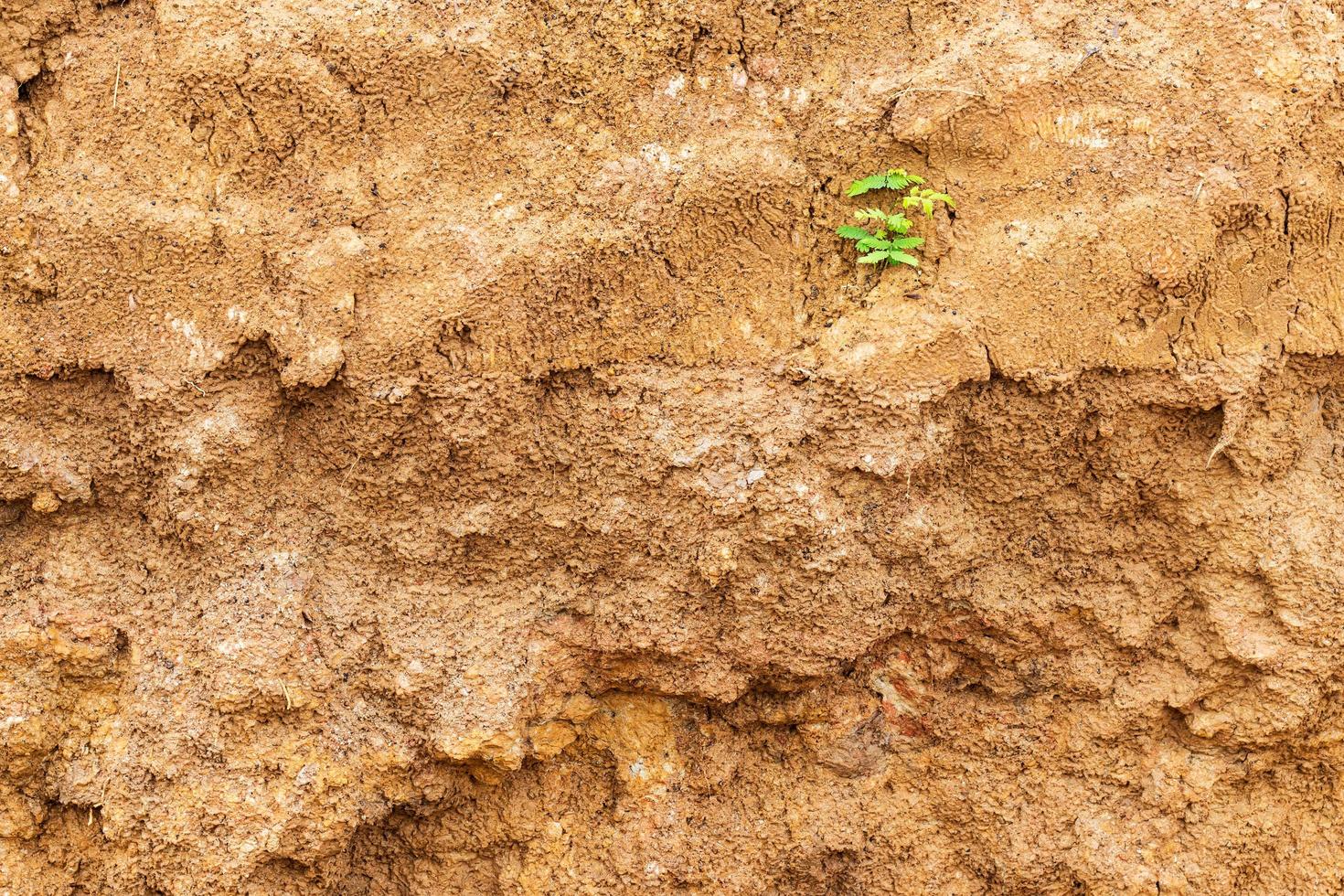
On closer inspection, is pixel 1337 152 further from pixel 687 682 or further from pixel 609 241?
pixel 687 682

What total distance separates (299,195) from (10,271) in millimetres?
763

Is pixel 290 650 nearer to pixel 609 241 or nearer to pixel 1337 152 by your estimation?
pixel 609 241

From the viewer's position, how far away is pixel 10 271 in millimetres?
3006

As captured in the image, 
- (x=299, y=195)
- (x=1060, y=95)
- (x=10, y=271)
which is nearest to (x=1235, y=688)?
(x=1060, y=95)

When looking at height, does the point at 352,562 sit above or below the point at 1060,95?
below

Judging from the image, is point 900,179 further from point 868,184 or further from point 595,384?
point 595,384

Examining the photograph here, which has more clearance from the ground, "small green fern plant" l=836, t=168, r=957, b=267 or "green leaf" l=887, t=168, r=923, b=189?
"green leaf" l=887, t=168, r=923, b=189

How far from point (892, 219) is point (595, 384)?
34.7 inches

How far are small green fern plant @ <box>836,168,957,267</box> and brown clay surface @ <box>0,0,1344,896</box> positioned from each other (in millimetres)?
52

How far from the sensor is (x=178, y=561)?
3.13 metres

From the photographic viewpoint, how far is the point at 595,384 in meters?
3.10

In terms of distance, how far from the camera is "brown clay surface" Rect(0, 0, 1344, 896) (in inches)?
118

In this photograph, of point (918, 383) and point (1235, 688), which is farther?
point (1235, 688)

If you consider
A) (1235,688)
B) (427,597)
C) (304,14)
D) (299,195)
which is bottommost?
(1235,688)
